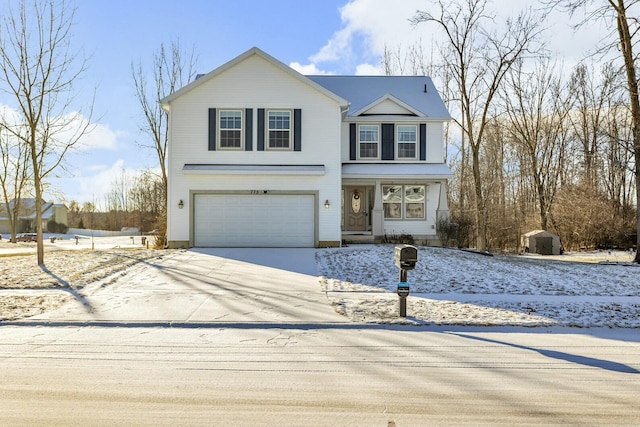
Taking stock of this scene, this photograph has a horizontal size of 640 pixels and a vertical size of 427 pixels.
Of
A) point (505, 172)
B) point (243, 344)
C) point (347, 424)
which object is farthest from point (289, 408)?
point (505, 172)

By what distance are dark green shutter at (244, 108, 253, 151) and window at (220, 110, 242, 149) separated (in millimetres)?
217

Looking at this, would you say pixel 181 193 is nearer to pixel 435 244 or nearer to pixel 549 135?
pixel 435 244

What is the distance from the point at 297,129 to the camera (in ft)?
63.1

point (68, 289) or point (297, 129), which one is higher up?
point (297, 129)

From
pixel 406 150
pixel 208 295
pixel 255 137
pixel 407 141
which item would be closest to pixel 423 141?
pixel 407 141

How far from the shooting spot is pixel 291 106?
19.2 meters

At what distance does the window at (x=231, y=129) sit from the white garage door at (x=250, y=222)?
82.4 inches

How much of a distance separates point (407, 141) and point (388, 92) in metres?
3.82

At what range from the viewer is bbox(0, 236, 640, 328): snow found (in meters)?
8.69

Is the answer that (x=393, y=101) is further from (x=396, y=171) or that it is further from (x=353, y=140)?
(x=396, y=171)

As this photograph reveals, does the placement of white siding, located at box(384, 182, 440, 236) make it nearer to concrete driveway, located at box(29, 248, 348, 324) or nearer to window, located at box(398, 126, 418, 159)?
window, located at box(398, 126, 418, 159)

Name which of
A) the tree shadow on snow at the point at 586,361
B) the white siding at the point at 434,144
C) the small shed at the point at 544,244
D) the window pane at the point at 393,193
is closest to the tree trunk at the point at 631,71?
the white siding at the point at 434,144

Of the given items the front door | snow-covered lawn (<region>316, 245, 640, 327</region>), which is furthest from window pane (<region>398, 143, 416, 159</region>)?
snow-covered lawn (<region>316, 245, 640, 327</region>)

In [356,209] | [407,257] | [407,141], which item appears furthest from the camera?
[356,209]
